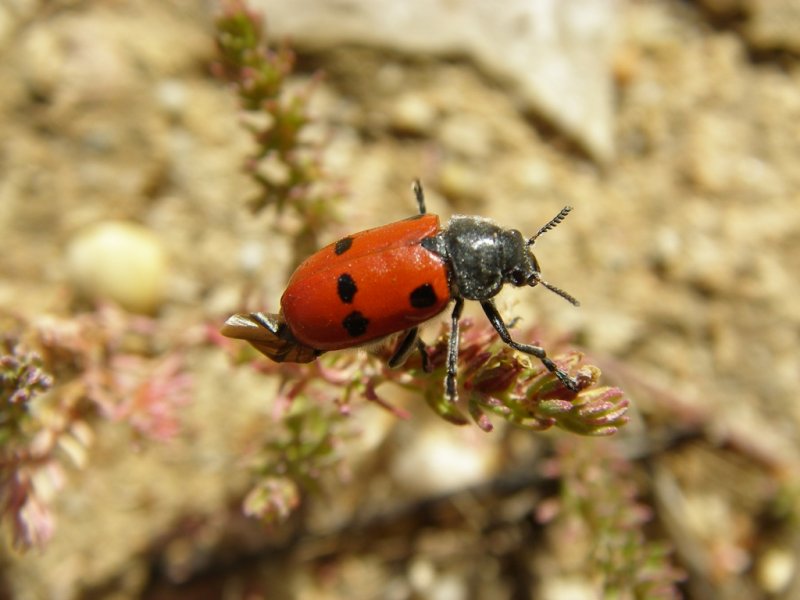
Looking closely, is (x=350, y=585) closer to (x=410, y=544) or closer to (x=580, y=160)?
(x=410, y=544)

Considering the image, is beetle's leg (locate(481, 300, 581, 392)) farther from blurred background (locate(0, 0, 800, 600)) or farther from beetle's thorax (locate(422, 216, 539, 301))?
blurred background (locate(0, 0, 800, 600))

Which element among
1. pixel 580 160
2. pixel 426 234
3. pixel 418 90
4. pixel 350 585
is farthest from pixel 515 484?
pixel 418 90

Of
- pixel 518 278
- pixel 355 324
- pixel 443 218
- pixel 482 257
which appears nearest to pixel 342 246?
pixel 355 324

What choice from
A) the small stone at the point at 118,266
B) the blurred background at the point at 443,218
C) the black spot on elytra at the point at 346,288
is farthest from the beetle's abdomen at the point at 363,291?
the small stone at the point at 118,266

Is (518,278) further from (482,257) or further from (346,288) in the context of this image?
(346,288)

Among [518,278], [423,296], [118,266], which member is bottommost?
[118,266]

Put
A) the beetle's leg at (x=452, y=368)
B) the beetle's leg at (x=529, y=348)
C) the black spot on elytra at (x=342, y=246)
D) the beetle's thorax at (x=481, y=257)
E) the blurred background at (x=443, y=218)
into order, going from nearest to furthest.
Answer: the beetle's leg at (x=529, y=348) → the beetle's leg at (x=452, y=368) → the black spot on elytra at (x=342, y=246) → the beetle's thorax at (x=481, y=257) → the blurred background at (x=443, y=218)

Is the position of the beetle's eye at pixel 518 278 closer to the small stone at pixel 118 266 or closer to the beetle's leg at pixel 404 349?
the beetle's leg at pixel 404 349
